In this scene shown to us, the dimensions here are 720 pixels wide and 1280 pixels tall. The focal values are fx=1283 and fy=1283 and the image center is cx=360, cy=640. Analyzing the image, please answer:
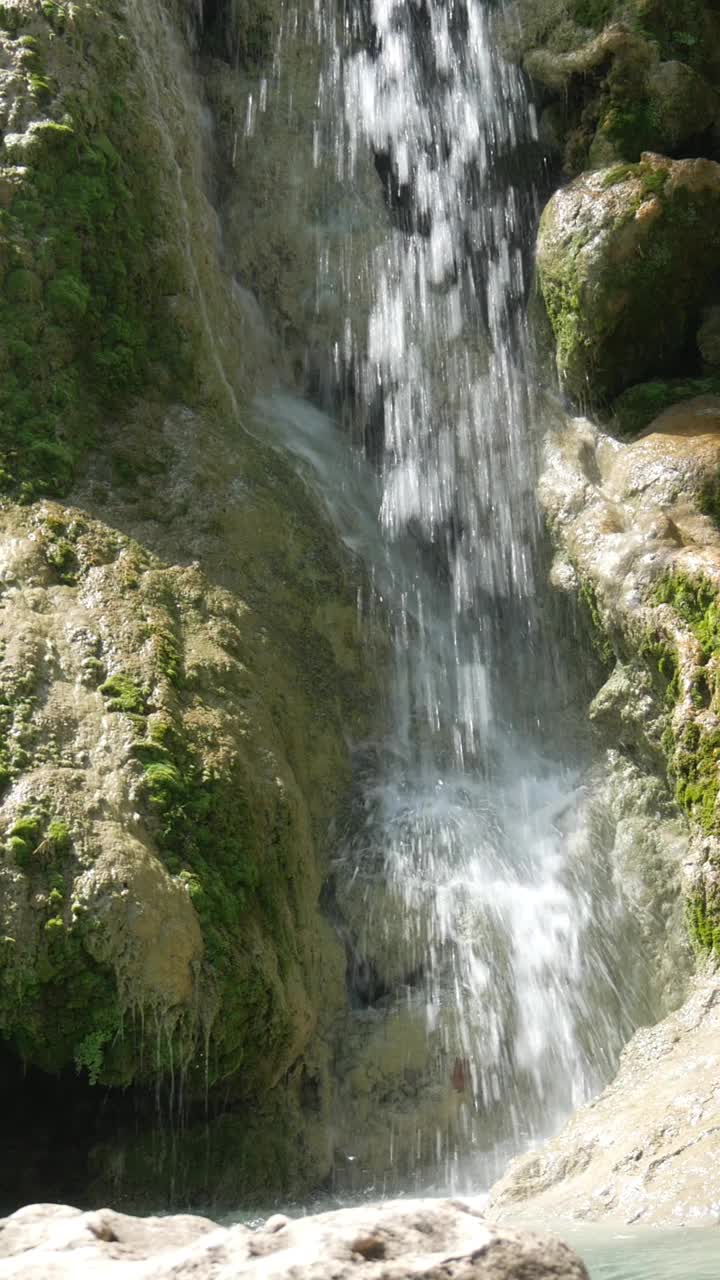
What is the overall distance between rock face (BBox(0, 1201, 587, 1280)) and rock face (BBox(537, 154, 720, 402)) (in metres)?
8.43

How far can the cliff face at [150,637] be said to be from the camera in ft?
20.4

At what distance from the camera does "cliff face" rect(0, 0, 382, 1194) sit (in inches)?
245

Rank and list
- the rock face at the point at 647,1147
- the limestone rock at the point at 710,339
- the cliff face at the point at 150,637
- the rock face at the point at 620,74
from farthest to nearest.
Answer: the rock face at the point at 620,74 → the limestone rock at the point at 710,339 → the cliff face at the point at 150,637 → the rock face at the point at 647,1147

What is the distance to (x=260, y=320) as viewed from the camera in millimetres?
11352

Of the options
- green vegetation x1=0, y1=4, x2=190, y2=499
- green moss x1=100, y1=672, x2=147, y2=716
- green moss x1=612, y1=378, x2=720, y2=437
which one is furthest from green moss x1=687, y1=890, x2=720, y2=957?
green vegetation x1=0, y1=4, x2=190, y2=499

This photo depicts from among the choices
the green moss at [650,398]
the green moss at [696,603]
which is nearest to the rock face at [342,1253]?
the green moss at [696,603]

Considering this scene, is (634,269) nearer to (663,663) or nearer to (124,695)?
(663,663)

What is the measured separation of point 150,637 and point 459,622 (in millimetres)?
3339

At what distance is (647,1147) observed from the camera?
5.38 meters

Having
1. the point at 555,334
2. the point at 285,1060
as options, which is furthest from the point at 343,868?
the point at 555,334

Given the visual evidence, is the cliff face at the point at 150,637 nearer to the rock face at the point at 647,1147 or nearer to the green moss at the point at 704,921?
the rock face at the point at 647,1147

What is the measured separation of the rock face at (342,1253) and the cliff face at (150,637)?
3680 mm

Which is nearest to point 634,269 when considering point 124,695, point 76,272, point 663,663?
point 663,663

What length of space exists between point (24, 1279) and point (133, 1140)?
4.59m
